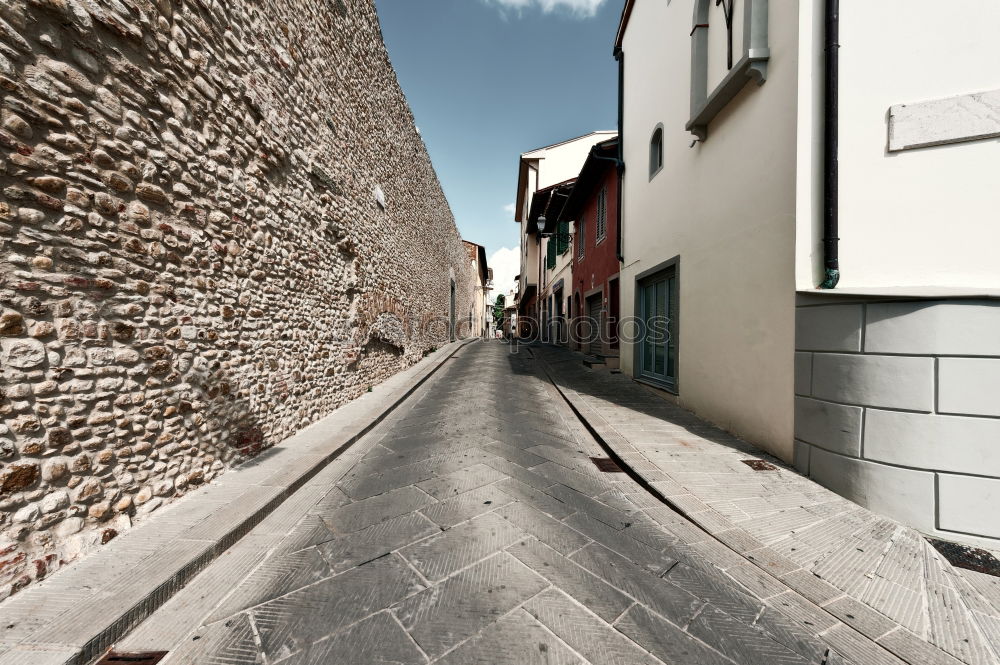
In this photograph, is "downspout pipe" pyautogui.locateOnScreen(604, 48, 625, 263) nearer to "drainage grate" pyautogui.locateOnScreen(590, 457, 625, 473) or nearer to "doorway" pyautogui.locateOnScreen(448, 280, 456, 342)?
"drainage grate" pyautogui.locateOnScreen(590, 457, 625, 473)

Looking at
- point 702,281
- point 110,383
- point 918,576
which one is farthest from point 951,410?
point 110,383

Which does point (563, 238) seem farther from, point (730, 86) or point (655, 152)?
point (730, 86)

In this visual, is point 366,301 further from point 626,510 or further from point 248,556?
point 626,510

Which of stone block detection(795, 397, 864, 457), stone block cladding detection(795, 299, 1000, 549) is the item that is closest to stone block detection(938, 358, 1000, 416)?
stone block cladding detection(795, 299, 1000, 549)

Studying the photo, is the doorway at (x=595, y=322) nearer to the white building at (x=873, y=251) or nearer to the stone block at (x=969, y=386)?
the white building at (x=873, y=251)

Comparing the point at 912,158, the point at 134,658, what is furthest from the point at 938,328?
the point at 134,658

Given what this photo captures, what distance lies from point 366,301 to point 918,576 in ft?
22.5

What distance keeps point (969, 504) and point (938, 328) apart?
1160 millimetres

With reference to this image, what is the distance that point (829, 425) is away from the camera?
302 centimetres

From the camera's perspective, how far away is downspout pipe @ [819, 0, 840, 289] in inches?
119

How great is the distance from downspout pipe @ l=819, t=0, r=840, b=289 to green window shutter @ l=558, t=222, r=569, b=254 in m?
12.0

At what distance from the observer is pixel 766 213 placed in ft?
12.2

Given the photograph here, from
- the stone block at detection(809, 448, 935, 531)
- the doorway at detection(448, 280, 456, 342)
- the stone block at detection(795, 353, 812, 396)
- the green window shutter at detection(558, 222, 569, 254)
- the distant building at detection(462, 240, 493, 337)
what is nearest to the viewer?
the stone block at detection(809, 448, 935, 531)

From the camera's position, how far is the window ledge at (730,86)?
3.74 meters
